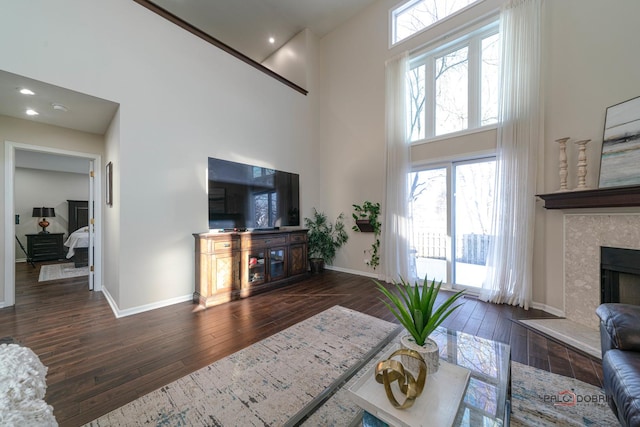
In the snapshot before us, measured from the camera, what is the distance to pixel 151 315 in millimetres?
2684

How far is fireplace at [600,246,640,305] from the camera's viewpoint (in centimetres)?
213

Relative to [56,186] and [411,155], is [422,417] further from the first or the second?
[56,186]

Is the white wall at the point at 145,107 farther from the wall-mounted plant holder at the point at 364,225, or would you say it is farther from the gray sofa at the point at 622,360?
the gray sofa at the point at 622,360

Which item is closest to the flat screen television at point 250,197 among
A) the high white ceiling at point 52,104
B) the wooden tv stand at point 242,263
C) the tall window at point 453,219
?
the wooden tv stand at point 242,263

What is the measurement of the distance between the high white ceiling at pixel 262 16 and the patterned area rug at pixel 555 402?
580 centimetres

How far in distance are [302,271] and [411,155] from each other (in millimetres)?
2732

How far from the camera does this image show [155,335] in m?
2.25

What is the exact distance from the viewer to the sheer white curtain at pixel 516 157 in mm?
2844

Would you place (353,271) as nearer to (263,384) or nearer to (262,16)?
(263,384)

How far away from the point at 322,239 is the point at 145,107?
3.40m

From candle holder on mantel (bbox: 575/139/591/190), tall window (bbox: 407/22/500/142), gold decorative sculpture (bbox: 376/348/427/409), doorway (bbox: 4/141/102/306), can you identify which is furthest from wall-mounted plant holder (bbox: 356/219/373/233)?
doorway (bbox: 4/141/102/306)

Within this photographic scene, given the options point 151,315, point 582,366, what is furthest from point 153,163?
point 582,366

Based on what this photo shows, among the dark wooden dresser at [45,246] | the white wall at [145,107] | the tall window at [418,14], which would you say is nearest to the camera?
the white wall at [145,107]

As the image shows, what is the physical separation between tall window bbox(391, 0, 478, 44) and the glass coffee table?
441cm
